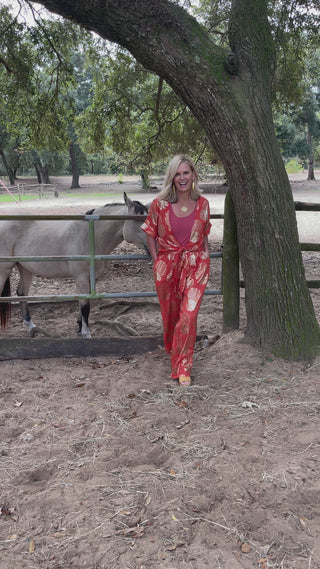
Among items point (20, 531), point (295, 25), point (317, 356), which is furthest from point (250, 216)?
point (295, 25)

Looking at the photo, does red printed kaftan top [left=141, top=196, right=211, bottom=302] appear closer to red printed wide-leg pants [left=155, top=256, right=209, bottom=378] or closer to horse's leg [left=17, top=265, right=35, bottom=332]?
red printed wide-leg pants [left=155, top=256, right=209, bottom=378]

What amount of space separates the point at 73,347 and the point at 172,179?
201 cm

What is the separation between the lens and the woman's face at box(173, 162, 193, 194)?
3.82 metres

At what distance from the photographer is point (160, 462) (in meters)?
2.85

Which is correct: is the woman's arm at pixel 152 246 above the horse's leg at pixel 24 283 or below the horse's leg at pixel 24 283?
above

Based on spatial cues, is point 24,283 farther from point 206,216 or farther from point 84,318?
point 206,216

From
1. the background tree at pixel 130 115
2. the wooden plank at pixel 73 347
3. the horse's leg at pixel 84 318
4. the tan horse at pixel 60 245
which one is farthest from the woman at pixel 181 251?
the background tree at pixel 130 115

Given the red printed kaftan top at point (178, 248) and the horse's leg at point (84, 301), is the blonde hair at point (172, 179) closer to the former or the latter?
the red printed kaftan top at point (178, 248)

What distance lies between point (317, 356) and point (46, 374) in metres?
2.51

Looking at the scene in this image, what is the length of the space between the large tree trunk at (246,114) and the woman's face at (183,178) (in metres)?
0.59

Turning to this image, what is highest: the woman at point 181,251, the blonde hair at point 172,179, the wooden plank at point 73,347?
the blonde hair at point 172,179

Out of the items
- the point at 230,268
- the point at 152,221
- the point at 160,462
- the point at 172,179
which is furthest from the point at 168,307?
the point at 160,462

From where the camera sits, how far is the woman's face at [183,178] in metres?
3.82

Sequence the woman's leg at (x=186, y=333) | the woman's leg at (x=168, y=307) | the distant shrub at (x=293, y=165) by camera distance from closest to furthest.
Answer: the woman's leg at (x=186, y=333), the woman's leg at (x=168, y=307), the distant shrub at (x=293, y=165)
